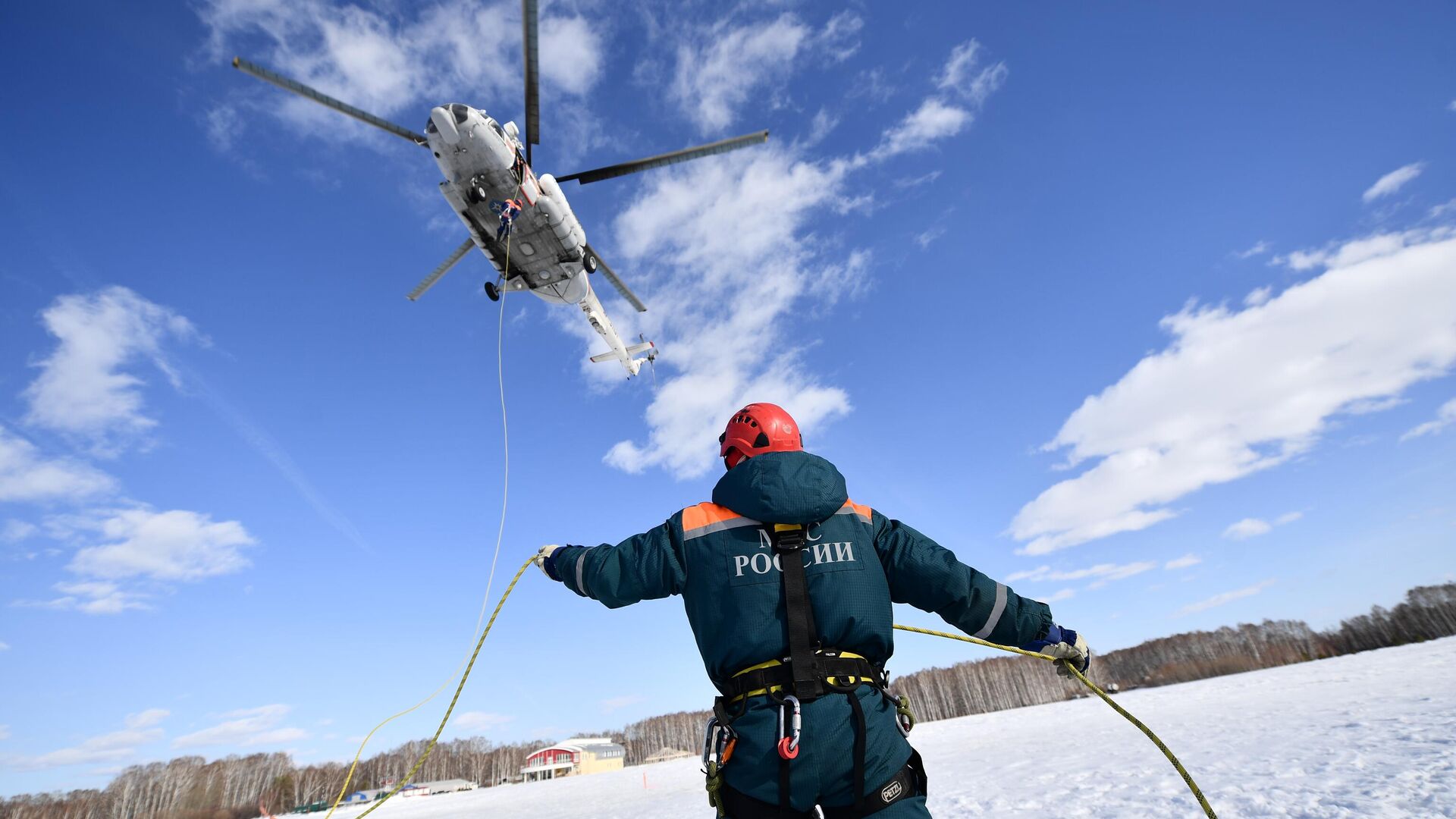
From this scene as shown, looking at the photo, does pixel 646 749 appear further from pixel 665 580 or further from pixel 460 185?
pixel 665 580

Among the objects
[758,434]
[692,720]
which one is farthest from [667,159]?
[692,720]

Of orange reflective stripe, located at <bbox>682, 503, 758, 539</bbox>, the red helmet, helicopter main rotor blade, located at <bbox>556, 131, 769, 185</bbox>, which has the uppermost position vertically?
helicopter main rotor blade, located at <bbox>556, 131, 769, 185</bbox>

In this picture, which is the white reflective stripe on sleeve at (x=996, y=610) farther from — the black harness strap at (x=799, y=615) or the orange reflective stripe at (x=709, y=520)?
the orange reflective stripe at (x=709, y=520)

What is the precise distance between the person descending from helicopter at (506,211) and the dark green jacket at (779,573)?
35.7 ft

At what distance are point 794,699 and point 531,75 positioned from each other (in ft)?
45.9

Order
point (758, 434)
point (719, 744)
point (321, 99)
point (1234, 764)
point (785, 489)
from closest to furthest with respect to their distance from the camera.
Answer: point (719, 744) → point (785, 489) → point (758, 434) → point (1234, 764) → point (321, 99)

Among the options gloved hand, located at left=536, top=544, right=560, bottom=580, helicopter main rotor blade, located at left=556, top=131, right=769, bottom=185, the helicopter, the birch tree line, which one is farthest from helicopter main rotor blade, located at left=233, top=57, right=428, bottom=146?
the birch tree line

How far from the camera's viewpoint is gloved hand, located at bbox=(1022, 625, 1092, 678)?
319cm

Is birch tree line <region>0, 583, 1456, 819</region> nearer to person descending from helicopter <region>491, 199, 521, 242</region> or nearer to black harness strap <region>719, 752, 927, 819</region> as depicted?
person descending from helicopter <region>491, 199, 521, 242</region>

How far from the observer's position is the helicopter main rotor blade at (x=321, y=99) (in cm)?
1146

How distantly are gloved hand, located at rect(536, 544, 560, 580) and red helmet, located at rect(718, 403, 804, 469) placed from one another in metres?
1.05

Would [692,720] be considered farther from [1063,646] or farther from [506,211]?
[1063,646]

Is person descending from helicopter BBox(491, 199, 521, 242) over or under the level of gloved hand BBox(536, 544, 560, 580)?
over

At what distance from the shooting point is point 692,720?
82.4 m
